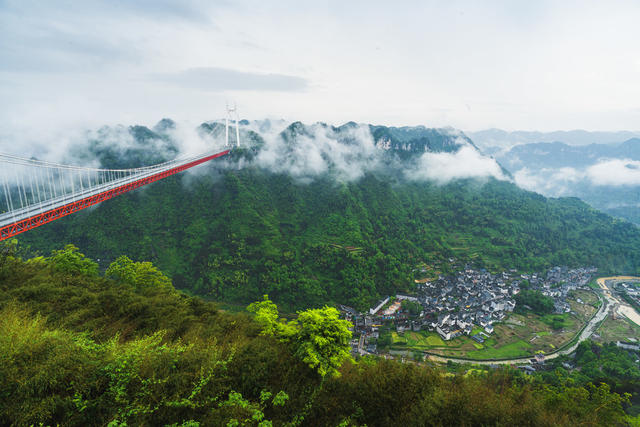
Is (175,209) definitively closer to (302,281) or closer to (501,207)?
(302,281)

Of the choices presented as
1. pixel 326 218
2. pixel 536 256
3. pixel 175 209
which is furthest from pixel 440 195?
pixel 175 209

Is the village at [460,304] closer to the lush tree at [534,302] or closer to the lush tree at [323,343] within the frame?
the lush tree at [534,302]

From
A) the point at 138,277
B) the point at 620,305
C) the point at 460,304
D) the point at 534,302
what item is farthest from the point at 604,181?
the point at 138,277

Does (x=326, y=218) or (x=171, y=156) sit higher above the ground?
(x=171, y=156)

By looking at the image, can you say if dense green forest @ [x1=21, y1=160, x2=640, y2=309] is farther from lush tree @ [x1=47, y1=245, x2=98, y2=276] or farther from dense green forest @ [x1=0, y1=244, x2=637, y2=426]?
dense green forest @ [x1=0, y1=244, x2=637, y2=426]

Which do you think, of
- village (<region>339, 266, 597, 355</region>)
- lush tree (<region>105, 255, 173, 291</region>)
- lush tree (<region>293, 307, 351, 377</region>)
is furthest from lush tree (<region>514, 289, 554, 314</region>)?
lush tree (<region>105, 255, 173, 291</region>)

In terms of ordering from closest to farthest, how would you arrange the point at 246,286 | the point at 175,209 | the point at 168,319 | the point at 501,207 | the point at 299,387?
the point at 299,387
the point at 168,319
the point at 246,286
the point at 175,209
the point at 501,207
